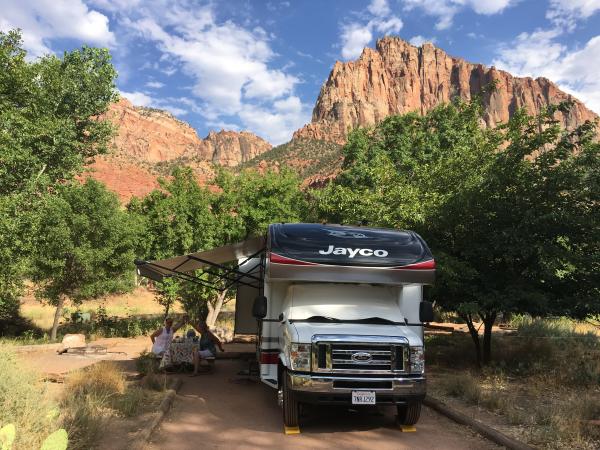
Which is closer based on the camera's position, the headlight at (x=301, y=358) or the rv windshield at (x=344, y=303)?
the headlight at (x=301, y=358)

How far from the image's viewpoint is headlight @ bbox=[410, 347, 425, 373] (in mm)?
7146

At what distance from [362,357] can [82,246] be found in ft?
57.7

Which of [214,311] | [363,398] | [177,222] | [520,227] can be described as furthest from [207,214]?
[363,398]

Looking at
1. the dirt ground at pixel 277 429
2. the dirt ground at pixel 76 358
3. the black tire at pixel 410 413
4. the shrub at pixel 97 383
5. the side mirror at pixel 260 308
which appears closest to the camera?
the dirt ground at pixel 277 429

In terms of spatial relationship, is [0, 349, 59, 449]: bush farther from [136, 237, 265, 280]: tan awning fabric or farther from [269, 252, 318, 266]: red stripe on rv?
[136, 237, 265, 280]: tan awning fabric

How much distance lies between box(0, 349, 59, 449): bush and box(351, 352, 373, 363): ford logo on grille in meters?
3.95

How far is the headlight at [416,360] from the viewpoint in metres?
7.15

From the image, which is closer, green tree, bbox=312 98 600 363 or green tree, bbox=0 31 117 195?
green tree, bbox=312 98 600 363

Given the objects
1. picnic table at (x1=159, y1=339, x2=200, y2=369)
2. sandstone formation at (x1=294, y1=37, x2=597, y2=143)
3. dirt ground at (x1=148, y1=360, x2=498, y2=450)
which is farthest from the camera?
sandstone formation at (x1=294, y1=37, x2=597, y2=143)

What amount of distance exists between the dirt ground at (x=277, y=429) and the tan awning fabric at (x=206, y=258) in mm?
3251

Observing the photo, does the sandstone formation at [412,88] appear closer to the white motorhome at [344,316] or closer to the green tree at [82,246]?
the green tree at [82,246]

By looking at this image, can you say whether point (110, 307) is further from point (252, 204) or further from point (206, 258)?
point (206, 258)

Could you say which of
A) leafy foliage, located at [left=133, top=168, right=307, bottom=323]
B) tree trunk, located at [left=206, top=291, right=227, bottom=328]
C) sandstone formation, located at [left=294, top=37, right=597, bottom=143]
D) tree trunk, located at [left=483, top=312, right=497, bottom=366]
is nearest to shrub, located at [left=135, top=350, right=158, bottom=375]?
tree trunk, located at [left=483, top=312, right=497, bottom=366]

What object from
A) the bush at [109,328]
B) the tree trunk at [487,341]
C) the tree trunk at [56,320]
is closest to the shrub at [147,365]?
the tree trunk at [487,341]
